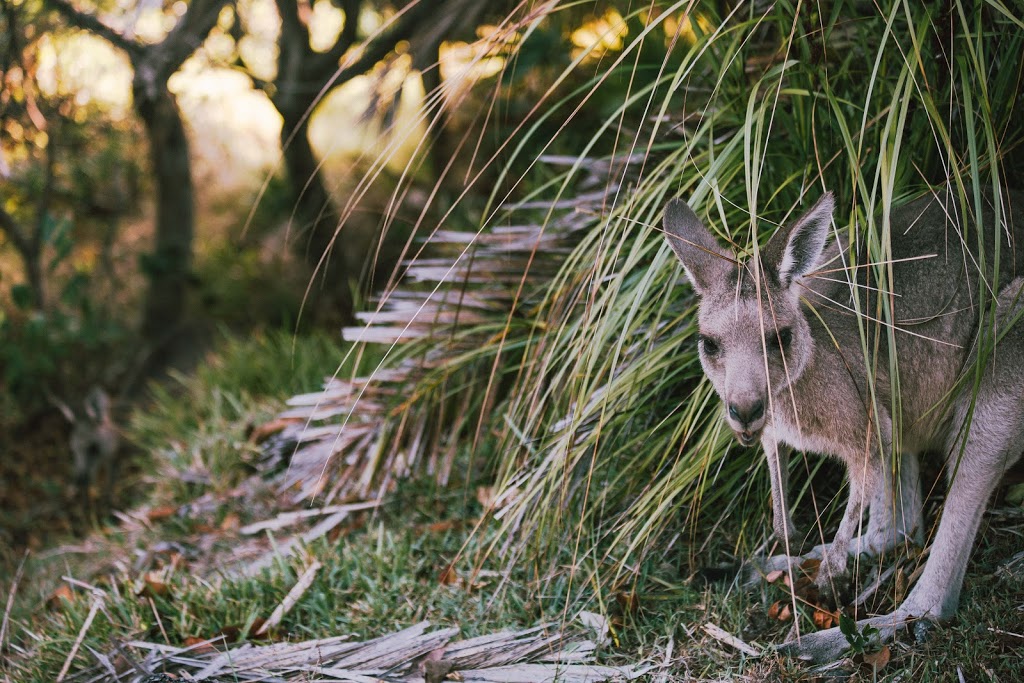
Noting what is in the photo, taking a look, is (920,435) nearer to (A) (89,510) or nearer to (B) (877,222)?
(B) (877,222)

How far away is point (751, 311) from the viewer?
2.26m

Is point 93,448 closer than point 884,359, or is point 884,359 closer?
point 884,359

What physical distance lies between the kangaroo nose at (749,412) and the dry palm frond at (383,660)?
0.82 meters

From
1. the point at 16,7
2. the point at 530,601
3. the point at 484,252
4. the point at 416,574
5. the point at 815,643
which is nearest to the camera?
the point at 815,643

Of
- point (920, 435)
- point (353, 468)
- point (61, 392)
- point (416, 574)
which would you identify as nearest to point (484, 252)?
point (353, 468)

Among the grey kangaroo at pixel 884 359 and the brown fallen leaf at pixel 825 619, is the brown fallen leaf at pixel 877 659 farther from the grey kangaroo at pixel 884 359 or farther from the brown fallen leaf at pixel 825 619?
the brown fallen leaf at pixel 825 619

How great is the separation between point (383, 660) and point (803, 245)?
1652 millimetres

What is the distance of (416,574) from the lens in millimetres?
3205

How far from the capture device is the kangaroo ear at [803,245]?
2.11m

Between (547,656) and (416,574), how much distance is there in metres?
0.73

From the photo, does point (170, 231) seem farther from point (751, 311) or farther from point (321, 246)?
point (751, 311)

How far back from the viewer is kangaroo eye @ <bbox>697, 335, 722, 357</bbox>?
2.30 meters

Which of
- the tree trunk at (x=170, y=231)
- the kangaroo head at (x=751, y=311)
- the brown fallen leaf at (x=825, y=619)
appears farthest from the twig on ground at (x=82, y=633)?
the tree trunk at (x=170, y=231)

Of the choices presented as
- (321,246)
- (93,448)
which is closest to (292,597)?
(93,448)
